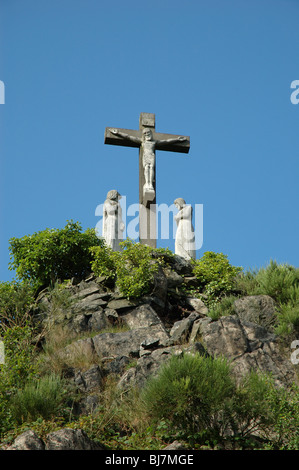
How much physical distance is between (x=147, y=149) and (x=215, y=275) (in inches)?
199

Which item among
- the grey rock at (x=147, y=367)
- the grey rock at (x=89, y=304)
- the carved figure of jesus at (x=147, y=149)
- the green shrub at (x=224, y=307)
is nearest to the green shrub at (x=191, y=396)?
the grey rock at (x=147, y=367)

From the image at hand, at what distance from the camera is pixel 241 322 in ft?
38.8

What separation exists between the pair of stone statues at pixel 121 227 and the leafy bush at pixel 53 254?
3.03 feet

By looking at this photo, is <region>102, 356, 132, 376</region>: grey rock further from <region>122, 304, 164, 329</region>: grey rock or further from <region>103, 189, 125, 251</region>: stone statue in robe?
<region>103, 189, 125, 251</region>: stone statue in robe

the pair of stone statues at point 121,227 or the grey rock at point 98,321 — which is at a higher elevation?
the pair of stone statues at point 121,227

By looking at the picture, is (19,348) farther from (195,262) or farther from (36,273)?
(195,262)

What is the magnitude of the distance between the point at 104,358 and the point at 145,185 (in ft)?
25.1

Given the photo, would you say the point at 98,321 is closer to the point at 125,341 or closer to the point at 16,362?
the point at 125,341

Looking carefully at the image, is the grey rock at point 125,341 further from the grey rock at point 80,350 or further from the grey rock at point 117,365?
the grey rock at point 117,365

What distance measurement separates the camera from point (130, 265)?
573 inches

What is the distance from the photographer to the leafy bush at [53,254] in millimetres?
15469

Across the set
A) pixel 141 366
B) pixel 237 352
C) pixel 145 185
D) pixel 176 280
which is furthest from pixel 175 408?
pixel 145 185

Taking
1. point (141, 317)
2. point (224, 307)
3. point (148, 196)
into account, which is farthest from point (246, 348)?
point (148, 196)

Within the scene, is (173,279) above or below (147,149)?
below
